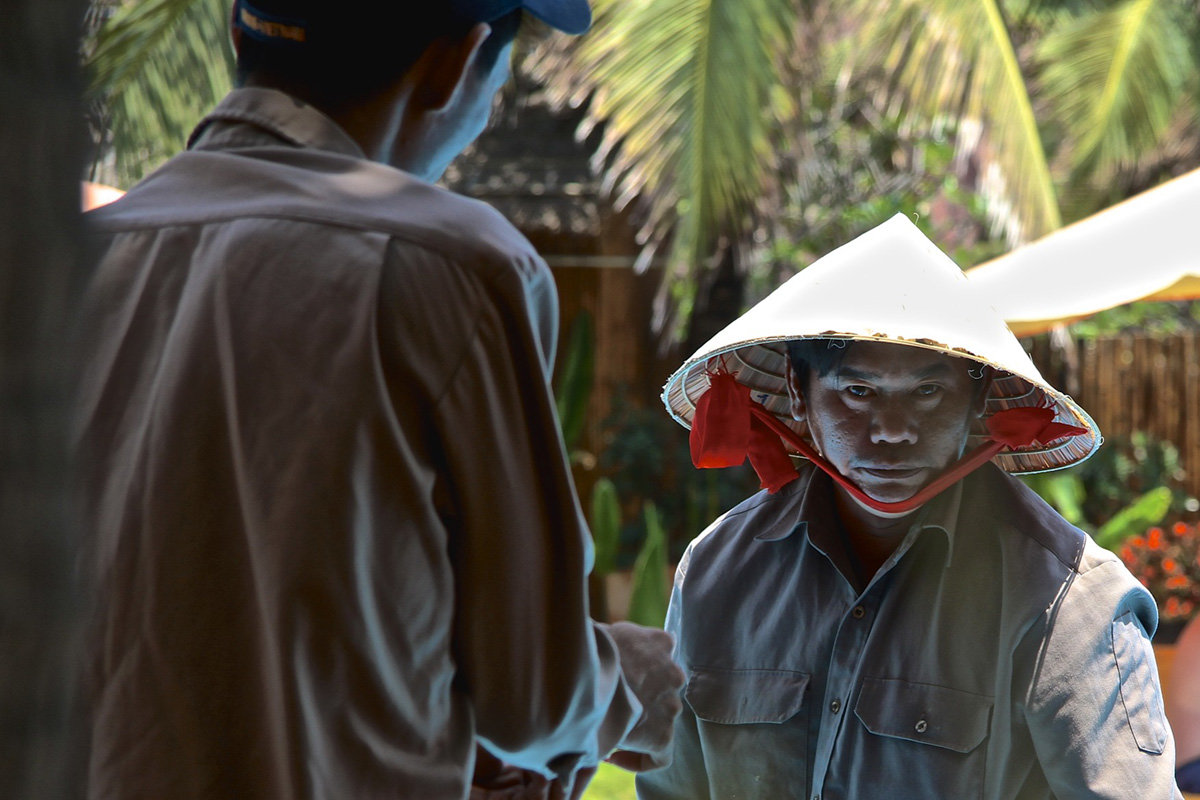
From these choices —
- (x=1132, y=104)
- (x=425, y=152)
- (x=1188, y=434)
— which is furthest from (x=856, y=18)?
(x=425, y=152)

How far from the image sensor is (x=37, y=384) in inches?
20.7

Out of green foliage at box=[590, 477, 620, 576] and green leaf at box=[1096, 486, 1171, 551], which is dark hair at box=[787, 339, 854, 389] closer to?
green foliage at box=[590, 477, 620, 576]

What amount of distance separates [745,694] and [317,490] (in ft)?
3.73

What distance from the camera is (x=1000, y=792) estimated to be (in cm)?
190

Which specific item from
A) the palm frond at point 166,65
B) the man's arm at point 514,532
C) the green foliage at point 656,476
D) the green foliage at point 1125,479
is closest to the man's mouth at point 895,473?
the man's arm at point 514,532

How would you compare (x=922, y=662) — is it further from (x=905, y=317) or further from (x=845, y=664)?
(x=905, y=317)

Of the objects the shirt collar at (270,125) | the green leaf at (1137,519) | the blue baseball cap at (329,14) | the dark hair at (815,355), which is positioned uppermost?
the blue baseball cap at (329,14)

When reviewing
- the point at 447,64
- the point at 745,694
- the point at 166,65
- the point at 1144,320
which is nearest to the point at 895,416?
the point at 745,694

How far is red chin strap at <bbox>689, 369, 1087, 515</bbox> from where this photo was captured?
7.02 feet

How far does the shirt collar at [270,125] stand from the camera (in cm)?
126

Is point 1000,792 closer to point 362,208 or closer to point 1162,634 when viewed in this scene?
point 362,208

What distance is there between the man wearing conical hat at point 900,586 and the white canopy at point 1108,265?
2.34m

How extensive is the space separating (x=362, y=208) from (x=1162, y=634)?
8144 mm

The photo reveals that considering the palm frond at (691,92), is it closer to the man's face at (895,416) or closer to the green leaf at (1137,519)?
the green leaf at (1137,519)
